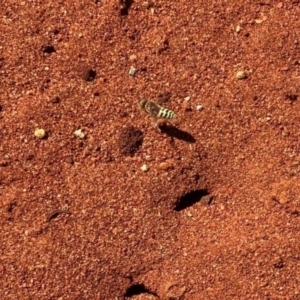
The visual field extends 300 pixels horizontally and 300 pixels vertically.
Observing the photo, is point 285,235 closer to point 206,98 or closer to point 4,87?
point 206,98

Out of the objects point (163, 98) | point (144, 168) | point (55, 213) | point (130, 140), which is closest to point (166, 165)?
point (144, 168)

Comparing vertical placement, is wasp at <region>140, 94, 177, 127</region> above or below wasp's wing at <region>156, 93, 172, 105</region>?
below

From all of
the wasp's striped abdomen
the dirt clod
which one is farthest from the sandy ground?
the wasp's striped abdomen

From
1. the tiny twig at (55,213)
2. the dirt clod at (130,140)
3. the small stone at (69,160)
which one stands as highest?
the dirt clod at (130,140)

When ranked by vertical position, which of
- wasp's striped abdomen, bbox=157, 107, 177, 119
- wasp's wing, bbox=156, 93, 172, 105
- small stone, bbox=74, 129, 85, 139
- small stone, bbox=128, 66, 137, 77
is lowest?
small stone, bbox=74, 129, 85, 139

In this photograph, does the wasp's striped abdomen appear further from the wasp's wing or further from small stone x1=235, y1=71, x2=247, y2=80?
small stone x1=235, y1=71, x2=247, y2=80

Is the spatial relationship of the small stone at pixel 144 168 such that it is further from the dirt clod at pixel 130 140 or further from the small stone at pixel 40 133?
the small stone at pixel 40 133

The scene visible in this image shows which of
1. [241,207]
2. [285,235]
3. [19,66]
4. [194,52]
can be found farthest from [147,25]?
[285,235]

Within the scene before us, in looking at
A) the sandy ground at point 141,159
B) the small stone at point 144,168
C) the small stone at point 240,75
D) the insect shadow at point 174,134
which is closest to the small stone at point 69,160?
the sandy ground at point 141,159
